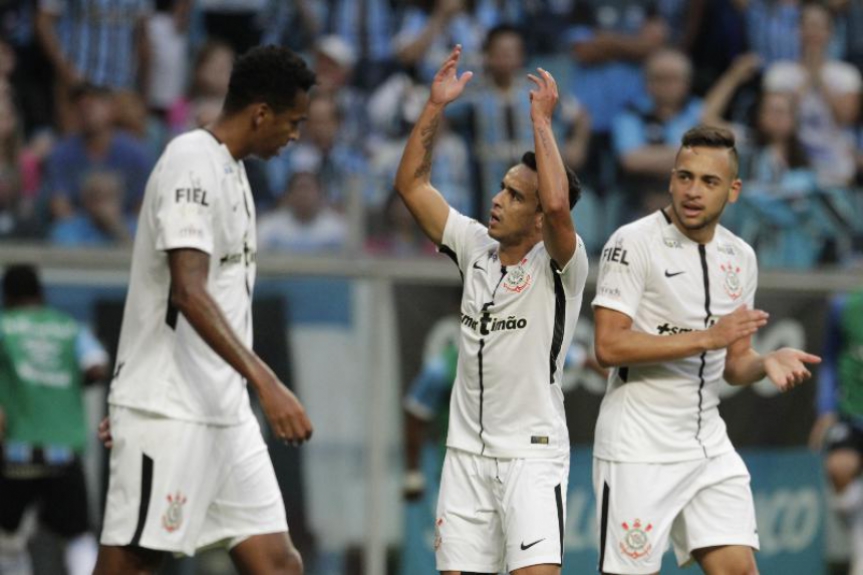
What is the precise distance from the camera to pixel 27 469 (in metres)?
10.0

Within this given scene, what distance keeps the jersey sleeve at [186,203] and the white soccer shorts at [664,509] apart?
2.13 metres

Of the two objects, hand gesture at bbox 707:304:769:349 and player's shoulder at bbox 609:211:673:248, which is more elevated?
player's shoulder at bbox 609:211:673:248

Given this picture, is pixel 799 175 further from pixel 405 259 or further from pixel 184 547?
pixel 184 547

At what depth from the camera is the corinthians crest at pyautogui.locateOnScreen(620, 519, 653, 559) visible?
664cm

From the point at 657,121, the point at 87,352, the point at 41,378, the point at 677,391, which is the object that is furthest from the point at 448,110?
the point at 677,391

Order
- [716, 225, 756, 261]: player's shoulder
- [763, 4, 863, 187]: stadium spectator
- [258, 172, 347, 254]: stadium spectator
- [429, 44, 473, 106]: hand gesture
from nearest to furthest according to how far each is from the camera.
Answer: [429, 44, 473, 106]: hand gesture < [716, 225, 756, 261]: player's shoulder < [258, 172, 347, 254]: stadium spectator < [763, 4, 863, 187]: stadium spectator

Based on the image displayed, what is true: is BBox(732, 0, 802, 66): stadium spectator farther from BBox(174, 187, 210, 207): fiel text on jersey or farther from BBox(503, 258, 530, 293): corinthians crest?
BBox(174, 187, 210, 207): fiel text on jersey

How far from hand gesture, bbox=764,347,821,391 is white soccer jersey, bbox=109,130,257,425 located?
85.7 inches

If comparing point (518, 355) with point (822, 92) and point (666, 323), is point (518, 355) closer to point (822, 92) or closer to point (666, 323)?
point (666, 323)

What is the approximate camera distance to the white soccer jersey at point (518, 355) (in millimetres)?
6254

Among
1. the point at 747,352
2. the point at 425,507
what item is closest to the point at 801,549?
the point at 425,507

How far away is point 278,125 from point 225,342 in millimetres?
1013

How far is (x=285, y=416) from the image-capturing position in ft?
18.0

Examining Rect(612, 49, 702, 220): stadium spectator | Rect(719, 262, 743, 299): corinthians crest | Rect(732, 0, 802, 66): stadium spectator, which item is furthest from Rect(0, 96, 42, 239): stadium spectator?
Rect(732, 0, 802, 66): stadium spectator
